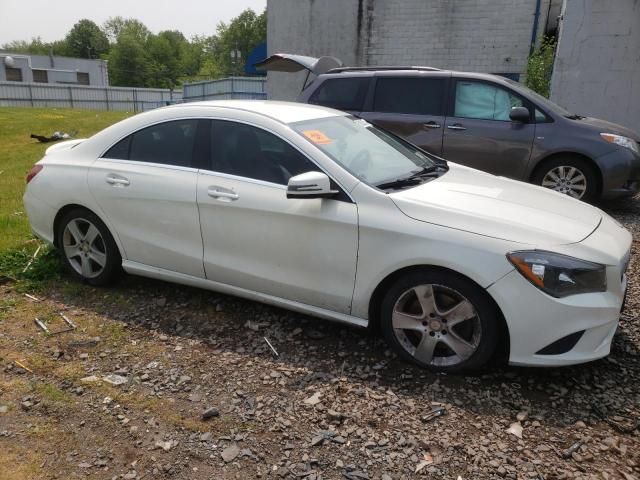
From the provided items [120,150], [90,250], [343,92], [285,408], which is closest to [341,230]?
[285,408]

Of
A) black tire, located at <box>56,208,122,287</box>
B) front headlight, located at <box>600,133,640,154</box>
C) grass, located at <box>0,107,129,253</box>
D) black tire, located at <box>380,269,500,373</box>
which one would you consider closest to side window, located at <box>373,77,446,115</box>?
front headlight, located at <box>600,133,640,154</box>

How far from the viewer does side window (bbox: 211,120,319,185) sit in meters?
3.57

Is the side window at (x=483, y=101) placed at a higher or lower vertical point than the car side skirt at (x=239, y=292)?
higher

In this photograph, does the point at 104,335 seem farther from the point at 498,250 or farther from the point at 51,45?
the point at 51,45

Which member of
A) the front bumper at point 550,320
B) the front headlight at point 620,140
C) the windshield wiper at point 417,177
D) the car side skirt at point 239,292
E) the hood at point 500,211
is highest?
the front headlight at point 620,140

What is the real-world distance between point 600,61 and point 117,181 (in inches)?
410

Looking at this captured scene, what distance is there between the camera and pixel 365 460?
2.55 m

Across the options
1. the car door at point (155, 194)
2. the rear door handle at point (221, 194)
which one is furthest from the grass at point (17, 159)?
the rear door handle at point (221, 194)

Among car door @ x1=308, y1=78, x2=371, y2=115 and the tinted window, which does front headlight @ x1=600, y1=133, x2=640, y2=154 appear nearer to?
car door @ x1=308, y1=78, x2=371, y2=115

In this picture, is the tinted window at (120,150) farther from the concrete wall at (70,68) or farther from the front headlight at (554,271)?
the concrete wall at (70,68)

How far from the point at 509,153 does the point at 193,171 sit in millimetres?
4572

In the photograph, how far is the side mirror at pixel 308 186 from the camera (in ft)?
10.5

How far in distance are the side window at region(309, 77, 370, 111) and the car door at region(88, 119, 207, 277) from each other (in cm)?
400

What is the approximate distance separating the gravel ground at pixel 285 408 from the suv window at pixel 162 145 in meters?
1.27
